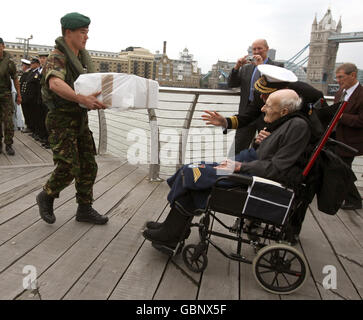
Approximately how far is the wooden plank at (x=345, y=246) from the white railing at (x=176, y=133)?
4.99 feet

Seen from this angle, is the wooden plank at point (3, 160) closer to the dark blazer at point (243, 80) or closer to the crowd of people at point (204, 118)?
the crowd of people at point (204, 118)

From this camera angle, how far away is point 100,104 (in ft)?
7.36

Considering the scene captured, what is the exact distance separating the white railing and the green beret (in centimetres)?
122

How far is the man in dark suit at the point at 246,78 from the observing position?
346cm

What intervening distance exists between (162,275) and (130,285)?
8.7 inches

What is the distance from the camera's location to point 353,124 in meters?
3.35

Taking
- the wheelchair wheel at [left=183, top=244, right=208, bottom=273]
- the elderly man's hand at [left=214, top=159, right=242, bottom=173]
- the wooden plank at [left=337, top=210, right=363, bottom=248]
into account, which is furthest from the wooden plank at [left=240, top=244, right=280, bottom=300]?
the wooden plank at [left=337, top=210, right=363, bottom=248]

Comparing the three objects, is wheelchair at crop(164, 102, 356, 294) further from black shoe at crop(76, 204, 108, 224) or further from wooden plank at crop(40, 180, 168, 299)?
black shoe at crop(76, 204, 108, 224)

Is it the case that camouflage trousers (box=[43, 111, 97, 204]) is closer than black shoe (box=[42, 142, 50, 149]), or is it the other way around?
camouflage trousers (box=[43, 111, 97, 204])

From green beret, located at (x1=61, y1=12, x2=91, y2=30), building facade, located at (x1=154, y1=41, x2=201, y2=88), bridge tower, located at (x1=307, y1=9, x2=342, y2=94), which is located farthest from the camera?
bridge tower, located at (x1=307, y1=9, x2=342, y2=94)

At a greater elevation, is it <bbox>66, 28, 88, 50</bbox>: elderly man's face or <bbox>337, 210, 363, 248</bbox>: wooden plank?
<bbox>66, 28, 88, 50</bbox>: elderly man's face

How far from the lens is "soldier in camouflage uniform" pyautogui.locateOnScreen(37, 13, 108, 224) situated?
228 cm

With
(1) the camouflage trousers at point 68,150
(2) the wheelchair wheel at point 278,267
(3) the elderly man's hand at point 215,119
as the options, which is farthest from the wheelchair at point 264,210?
(1) the camouflage trousers at point 68,150
